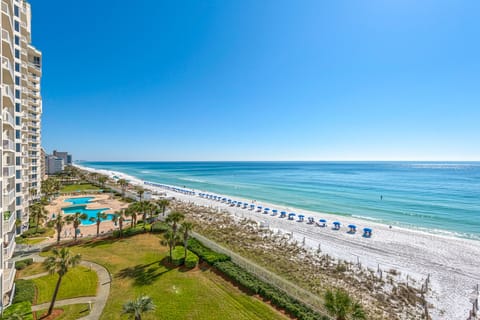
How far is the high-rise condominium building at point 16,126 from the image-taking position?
14466mm

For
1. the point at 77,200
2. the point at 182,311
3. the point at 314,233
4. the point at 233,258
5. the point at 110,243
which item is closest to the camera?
the point at 182,311

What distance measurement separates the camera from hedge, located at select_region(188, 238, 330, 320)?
15398 millimetres

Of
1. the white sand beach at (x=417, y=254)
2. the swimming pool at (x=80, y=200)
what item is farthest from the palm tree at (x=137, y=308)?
the swimming pool at (x=80, y=200)

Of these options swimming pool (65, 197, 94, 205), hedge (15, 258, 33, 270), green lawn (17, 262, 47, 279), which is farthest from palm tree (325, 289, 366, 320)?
swimming pool (65, 197, 94, 205)

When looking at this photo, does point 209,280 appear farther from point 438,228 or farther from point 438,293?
point 438,228

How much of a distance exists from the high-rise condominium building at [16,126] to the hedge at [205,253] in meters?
14.3

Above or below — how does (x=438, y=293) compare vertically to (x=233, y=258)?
below

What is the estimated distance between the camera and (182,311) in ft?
51.2

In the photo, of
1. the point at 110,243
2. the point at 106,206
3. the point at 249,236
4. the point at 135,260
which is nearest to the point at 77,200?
the point at 106,206

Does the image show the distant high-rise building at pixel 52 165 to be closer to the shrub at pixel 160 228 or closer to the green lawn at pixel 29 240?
the green lawn at pixel 29 240

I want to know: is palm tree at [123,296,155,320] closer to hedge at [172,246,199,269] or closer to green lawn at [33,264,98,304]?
green lawn at [33,264,98,304]

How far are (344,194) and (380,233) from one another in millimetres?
33580

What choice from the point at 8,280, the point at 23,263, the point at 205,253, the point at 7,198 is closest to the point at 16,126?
the point at 7,198

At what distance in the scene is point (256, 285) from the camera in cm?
1823
